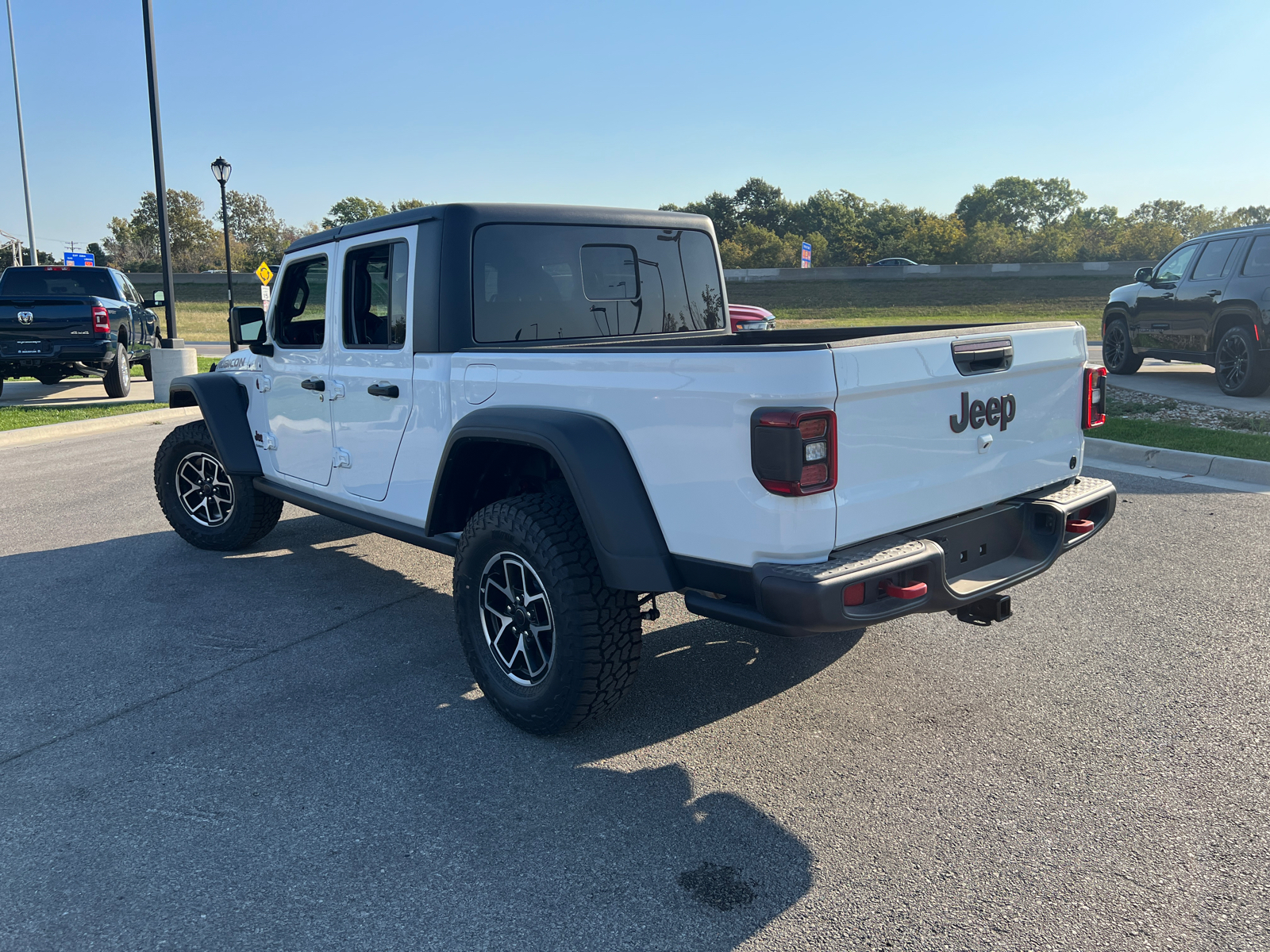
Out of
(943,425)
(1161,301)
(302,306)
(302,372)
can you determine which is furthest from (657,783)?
(1161,301)

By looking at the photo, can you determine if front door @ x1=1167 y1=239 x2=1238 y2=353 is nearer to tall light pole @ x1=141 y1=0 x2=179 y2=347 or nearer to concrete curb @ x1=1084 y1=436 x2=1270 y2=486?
concrete curb @ x1=1084 y1=436 x2=1270 y2=486

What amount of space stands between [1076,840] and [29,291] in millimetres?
16500

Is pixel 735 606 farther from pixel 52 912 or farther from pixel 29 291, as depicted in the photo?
pixel 29 291

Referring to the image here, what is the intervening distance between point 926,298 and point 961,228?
31.4 m

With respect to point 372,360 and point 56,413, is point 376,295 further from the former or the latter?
point 56,413

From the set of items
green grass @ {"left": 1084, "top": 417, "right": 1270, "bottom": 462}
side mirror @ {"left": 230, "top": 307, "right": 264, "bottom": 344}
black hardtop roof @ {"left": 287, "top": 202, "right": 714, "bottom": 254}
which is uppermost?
black hardtop roof @ {"left": 287, "top": 202, "right": 714, "bottom": 254}

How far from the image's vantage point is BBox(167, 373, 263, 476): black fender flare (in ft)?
18.5

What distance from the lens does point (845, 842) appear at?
2850 mm

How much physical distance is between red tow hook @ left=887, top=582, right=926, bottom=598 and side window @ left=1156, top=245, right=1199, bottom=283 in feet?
40.2

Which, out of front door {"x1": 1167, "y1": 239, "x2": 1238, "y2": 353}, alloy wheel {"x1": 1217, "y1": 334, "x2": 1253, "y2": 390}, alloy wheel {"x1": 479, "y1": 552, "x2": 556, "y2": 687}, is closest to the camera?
alloy wheel {"x1": 479, "y1": 552, "x2": 556, "y2": 687}

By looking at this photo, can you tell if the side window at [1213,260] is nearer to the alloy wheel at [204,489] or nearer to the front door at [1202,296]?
the front door at [1202,296]

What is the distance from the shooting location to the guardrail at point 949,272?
41250mm

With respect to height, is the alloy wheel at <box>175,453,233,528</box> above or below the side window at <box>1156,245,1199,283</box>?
below

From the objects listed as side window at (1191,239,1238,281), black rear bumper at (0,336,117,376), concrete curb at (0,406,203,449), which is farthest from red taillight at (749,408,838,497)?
black rear bumper at (0,336,117,376)
